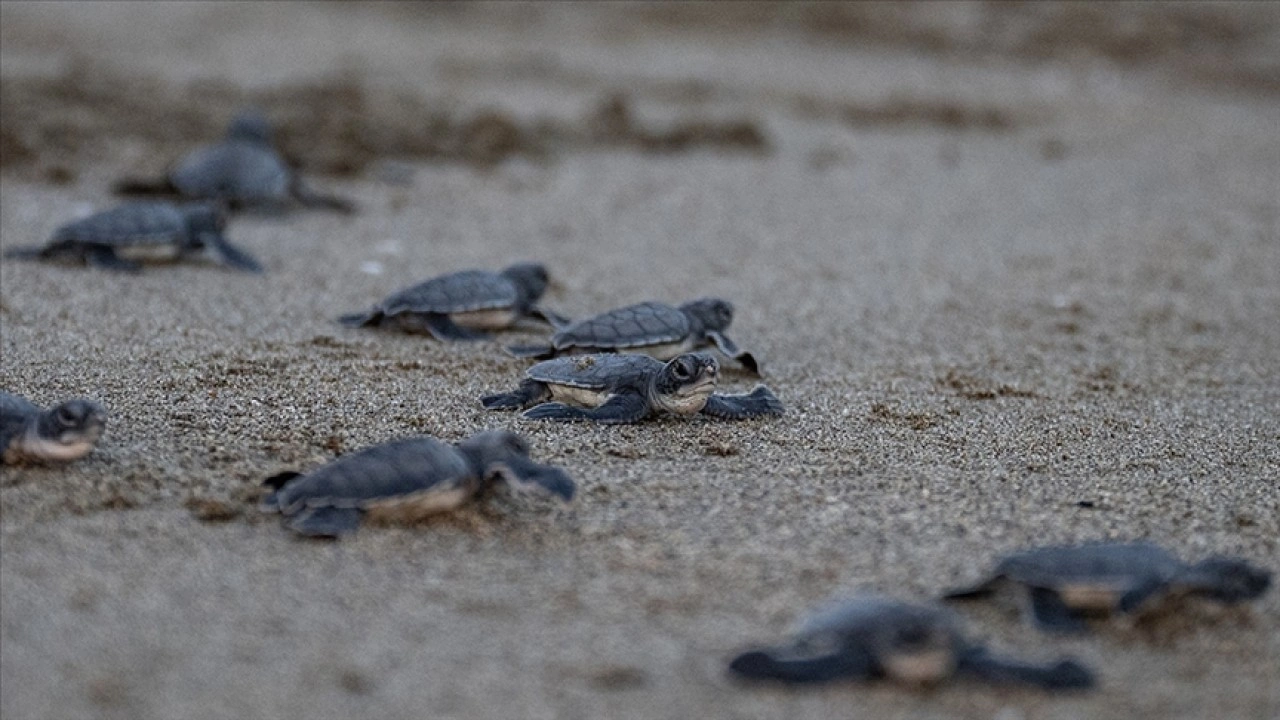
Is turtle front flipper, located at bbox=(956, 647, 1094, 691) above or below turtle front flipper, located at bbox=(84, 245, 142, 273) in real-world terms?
above

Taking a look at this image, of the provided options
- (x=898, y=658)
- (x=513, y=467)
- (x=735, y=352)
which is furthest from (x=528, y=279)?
(x=898, y=658)

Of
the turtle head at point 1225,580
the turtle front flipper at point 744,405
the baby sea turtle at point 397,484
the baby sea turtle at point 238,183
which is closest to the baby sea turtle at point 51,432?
the baby sea turtle at point 397,484

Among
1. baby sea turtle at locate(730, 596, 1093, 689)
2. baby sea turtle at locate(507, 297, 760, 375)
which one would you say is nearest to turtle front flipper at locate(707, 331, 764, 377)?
baby sea turtle at locate(507, 297, 760, 375)

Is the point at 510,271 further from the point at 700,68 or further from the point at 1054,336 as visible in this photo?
the point at 700,68

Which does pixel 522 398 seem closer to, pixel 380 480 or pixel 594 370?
pixel 594 370

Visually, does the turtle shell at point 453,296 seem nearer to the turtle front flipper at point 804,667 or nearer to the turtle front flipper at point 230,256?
the turtle front flipper at point 230,256

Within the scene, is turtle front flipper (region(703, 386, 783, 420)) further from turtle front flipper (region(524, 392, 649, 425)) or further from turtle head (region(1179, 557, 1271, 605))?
turtle head (region(1179, 557, 1271, 605))
